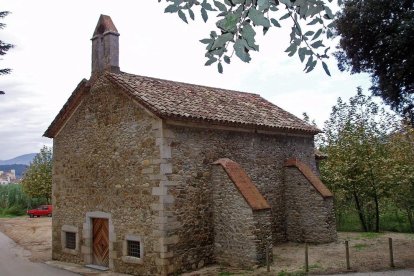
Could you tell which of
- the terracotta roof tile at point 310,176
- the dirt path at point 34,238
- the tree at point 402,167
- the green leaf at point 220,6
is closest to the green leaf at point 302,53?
the green leaf at point 220,6

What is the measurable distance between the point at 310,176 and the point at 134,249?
7878 mm

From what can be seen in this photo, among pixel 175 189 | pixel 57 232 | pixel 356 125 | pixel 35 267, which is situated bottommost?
pixel 35 267

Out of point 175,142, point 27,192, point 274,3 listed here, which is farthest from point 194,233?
point 27,192

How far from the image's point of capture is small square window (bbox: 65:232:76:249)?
16841 mm

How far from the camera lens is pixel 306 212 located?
17.1 m

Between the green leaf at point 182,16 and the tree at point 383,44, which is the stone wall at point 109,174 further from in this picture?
the green leaf at point 182,16

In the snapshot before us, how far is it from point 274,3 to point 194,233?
35.6 ft

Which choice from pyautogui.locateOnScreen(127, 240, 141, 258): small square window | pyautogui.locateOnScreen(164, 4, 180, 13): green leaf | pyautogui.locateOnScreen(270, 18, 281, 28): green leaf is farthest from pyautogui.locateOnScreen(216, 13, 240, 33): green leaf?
pyautogui.locateOnScreen(127, 240, 141, 258): small square window

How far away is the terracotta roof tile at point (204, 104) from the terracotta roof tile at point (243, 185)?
5.01 ft

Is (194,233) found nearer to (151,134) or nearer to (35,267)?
(151,134)

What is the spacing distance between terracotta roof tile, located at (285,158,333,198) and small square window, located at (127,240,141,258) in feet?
24.1

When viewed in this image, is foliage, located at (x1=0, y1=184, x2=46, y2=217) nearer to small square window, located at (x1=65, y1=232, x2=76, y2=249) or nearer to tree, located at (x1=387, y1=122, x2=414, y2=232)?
small square window, located at (x1=65, y1=232, x2=76, y2=249)

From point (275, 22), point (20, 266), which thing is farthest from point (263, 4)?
point (20, 266)

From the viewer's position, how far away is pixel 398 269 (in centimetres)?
1206
